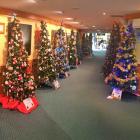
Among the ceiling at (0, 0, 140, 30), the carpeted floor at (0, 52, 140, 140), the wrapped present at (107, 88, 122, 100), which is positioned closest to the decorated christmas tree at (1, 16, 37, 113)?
the carpeted floor at (0, 52, 140, 140)

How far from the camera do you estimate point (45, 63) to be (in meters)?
8.34

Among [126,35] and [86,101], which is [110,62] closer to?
[126,35]

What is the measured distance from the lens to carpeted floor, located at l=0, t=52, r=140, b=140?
4.46 meters

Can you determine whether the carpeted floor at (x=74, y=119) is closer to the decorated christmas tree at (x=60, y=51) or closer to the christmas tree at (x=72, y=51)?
the decorated christmas tree at (x=60, y=51)

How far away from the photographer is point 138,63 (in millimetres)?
7637

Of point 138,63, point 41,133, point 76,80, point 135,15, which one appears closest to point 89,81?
point 76,80

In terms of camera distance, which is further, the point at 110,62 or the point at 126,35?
the point at 110,62

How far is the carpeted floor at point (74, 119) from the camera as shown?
446 centimetres

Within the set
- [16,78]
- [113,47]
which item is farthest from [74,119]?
[113,47]

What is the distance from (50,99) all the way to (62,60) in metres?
4.06

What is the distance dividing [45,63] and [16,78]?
93.4 inches

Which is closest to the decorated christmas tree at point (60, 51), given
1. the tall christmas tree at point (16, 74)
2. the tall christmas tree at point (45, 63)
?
the tall christmas tree at point (45, 63)

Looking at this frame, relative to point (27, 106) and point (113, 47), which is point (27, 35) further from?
point (113, 47)

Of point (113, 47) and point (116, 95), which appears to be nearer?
point (116, 95)
